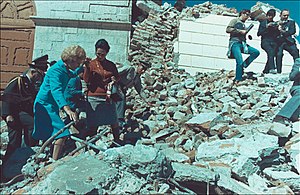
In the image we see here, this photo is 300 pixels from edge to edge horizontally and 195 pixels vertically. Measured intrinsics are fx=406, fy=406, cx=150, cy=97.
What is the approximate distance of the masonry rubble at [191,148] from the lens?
3.50 m

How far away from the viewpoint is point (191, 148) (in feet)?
16.2

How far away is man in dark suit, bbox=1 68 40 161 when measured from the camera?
16.5ft

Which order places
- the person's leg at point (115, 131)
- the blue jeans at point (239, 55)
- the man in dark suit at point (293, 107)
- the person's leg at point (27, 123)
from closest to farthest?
the person's leg at point (115, 131), the person's leg at point (27, 123), the man in dark suit at point (293, 107), the blue jeans at point (239, 55)

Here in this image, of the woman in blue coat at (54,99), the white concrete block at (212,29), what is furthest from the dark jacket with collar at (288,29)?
the woman in blue coat at (54,99)

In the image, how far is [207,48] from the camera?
9859 mm

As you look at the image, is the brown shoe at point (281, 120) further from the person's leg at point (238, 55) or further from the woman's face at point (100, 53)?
the woman's face at point (100, 53)

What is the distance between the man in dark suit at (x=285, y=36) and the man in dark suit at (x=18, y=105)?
15.9ft

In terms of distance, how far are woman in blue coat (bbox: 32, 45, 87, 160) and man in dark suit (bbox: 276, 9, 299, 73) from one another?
188 inches

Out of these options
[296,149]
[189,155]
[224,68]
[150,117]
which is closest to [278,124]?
[296,149]

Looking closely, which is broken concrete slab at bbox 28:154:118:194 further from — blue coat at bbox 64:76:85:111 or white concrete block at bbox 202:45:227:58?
white concrete block at bbox 202:45:227:58

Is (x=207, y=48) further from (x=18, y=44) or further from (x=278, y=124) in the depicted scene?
(x=278, y=124)

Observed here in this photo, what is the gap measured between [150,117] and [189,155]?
1.97 m

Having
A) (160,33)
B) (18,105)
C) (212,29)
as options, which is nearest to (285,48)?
(212,29)

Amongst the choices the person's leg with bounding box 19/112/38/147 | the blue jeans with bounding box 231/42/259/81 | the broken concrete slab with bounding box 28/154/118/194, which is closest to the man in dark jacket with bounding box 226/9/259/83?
the blue jeans with bounding box 231/42/259/81
